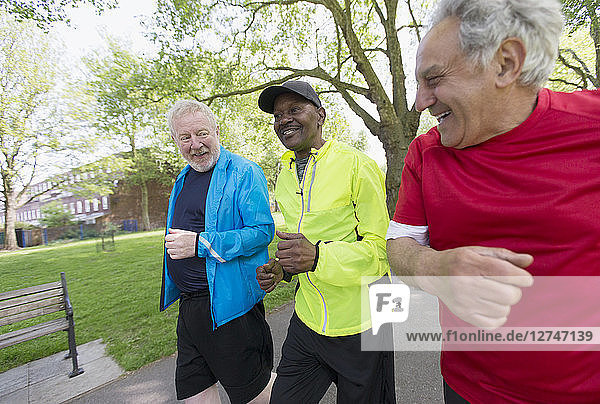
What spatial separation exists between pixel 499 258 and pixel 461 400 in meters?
0.81

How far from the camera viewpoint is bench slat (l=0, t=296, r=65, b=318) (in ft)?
12.3

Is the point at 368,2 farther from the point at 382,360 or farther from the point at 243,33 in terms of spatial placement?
the point at 382,360

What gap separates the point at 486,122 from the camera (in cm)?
101

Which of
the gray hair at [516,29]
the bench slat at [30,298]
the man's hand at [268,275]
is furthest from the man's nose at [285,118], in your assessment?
the bench slat at [30,298]

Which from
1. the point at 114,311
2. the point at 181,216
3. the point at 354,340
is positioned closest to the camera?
the point at 354,340

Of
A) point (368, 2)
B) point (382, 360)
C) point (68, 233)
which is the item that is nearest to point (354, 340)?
point (382, 360)

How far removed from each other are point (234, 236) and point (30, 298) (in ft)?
11.9

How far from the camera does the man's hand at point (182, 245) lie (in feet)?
7.07

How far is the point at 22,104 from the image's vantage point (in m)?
19.2

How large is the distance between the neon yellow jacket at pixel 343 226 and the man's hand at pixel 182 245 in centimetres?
81

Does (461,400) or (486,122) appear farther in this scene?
(461,400)

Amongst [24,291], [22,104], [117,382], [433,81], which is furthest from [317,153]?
[22,104]

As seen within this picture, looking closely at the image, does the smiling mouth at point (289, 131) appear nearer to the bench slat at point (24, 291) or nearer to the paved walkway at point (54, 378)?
the paved walkway at point (54, 378)

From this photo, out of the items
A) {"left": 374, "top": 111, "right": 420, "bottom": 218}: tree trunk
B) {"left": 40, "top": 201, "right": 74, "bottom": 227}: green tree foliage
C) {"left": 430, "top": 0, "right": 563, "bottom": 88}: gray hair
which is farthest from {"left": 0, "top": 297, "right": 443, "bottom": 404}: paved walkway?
{"left": 40, "top": 201, "right": 74, "bottom": 227}: green tree foliage
